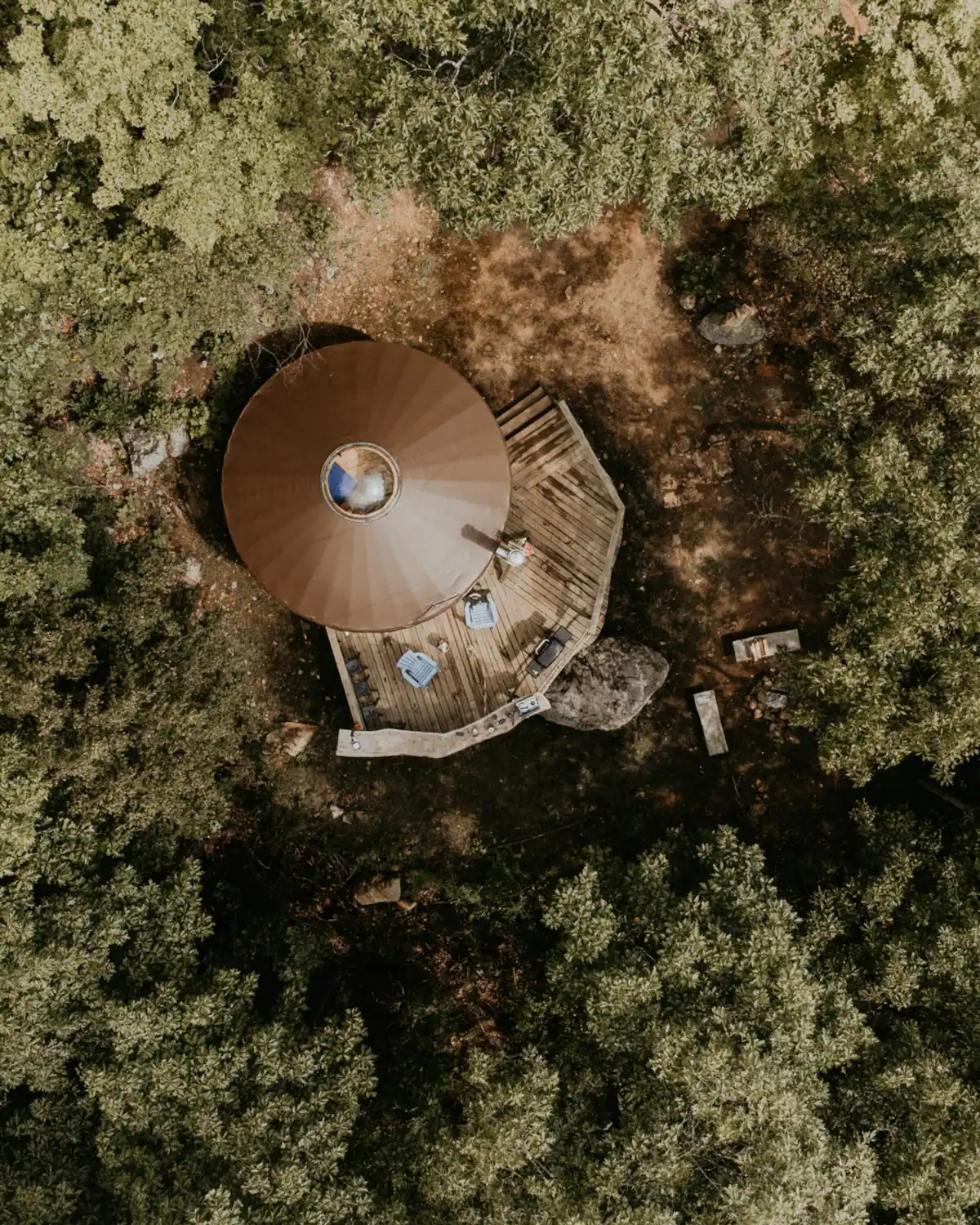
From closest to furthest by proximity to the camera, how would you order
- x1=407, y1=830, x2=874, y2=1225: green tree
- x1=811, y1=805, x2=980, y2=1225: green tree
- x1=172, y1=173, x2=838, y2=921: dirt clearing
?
1. x1=407, y1=830, x2=874, y2=1225: green tree
2. x1=811, y1=805, x2=980, y2=1225: green tree
3. x1=172, y1=173, x2=838, y2=921: dirt clearing

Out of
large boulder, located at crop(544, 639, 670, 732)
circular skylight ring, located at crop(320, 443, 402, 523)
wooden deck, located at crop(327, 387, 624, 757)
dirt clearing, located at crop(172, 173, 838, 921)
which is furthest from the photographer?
dirt clearing, located at crop(172, 173, 838, 921)

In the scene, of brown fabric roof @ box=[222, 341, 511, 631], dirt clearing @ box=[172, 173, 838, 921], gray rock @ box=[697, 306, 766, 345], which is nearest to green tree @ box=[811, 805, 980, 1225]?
dirt clearing @ box=[172, 173, 838, 921]

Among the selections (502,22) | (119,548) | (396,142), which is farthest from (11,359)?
(502,22)

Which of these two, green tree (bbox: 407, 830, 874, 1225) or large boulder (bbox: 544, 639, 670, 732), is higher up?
large boulder (bbox: 544, 639, 670, 732)

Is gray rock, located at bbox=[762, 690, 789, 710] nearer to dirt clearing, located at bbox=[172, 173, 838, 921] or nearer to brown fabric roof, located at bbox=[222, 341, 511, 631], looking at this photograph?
dirt clearing, located at bbox=[172, 173, 838, 921]

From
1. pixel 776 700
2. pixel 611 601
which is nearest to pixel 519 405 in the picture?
pixel 611 601

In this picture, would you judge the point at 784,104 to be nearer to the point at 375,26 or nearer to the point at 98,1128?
the point at 375,26

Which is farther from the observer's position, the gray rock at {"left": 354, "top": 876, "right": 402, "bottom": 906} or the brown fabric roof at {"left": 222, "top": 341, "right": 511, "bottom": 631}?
the gray rock at {"left": 354, "top": 876, "right": 402, "bottom": 906}
